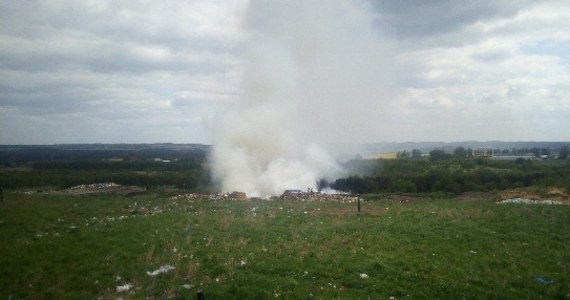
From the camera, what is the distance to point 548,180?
52656 millimetres

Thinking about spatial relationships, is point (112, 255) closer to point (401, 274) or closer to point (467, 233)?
point (401, 274)

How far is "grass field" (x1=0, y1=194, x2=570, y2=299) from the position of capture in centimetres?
1215

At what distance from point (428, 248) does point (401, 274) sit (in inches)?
143

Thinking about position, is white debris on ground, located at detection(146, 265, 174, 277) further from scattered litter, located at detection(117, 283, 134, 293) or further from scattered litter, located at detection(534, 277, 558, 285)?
scattered litter, located at detection(534, 277, 558, 285)

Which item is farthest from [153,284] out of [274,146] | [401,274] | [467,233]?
[274,146]

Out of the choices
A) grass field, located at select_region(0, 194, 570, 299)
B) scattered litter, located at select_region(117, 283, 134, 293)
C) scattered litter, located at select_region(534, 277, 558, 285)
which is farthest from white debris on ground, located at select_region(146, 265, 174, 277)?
scattered litter, located at select_region(534, 277, 558, 285)

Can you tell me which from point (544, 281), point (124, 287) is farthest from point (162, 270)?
point (544, 281)

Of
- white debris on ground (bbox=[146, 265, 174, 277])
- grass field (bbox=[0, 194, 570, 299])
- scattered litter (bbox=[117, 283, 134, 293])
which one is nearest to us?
grass field (bbox=[0, 194, 570, 299])

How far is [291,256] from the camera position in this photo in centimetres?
1516

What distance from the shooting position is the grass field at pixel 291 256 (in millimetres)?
12148

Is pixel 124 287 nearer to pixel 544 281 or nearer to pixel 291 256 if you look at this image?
pixel 291 256

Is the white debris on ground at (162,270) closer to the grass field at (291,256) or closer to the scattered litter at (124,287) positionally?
the grass field at (291,256)

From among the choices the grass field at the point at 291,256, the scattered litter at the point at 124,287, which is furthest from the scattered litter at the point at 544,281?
the scattered litter at the point at 124,287

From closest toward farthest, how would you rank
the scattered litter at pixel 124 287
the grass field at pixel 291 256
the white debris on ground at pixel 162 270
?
the grass field at pixel 291 256 → the scattered litter at pixel 124 287 → the white debris on ground at pixel 162 270
